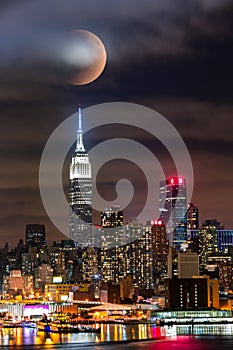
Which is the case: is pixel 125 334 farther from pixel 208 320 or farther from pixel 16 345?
pixel 208 320

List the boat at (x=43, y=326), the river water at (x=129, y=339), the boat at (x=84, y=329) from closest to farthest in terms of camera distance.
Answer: the river water at (x=129, y=339), the boat at (x=84, y=329), the boat at (x=43, y=326)

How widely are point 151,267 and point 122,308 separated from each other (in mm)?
19631

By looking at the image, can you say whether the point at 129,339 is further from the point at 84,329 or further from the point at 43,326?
the point at 43,326

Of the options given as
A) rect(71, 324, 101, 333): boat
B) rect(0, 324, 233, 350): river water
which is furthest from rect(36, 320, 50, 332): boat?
rect(71, 324, 101, 333): boat

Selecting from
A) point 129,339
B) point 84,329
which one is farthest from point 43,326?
point 129,339

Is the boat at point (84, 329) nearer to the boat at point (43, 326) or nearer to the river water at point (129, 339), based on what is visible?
the river water at point (129, 339)

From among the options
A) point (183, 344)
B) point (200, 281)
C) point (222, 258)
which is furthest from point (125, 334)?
point (222, 258)

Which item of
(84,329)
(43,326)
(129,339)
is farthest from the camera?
(43,326)

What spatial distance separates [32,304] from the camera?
222 feet

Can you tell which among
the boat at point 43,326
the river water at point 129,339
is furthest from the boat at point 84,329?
the boat at point 43,326

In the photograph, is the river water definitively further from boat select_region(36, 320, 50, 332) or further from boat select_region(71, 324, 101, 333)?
boat select_region(36, 320, 50, 332)

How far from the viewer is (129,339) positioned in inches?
1597

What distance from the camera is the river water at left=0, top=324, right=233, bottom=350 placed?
121 feet

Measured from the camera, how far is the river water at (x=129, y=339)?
36750 millimetres
